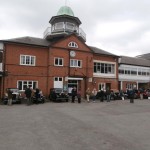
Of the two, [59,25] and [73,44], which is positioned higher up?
[59,25]

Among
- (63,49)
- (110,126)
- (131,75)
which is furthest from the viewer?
(131,75)

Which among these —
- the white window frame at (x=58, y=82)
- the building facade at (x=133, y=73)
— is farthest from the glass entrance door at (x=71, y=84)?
the building facade at (x=133, y=73)

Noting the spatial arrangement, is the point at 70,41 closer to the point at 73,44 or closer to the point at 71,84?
the point at 73,44

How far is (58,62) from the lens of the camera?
29.2m

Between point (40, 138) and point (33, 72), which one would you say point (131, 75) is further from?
point (40, 138)

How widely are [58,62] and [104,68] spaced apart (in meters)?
8.46

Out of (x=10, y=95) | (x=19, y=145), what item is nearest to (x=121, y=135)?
(x=19, y=145)

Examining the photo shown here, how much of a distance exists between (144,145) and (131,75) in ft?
111

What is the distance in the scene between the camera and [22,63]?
89.1 feet

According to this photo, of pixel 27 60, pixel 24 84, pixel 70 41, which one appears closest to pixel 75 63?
pixel 70 41

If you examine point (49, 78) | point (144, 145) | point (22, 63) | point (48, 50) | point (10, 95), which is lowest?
point (144, 145)

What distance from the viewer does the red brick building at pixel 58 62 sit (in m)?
26.5

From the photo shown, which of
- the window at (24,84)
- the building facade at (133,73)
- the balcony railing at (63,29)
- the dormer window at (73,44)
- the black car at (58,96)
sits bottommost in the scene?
the black car at (58,96)

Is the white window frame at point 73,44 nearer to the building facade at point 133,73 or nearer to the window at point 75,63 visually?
the window at point 75,63
